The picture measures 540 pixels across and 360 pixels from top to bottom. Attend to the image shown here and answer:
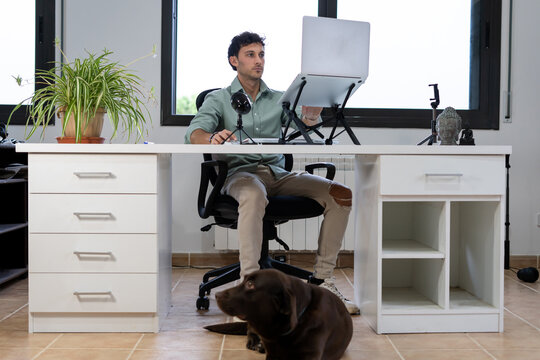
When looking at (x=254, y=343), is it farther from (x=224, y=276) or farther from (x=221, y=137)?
Answer: (x=221, y=137)

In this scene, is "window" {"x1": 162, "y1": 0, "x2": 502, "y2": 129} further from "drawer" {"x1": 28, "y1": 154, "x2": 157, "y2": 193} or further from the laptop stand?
"drawer" {"x1": 28, "y1": 154, "x2": 157, "y2": 193}

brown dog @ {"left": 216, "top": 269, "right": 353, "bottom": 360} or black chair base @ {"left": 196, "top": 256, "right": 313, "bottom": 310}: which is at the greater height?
brown dog @ {"left": 216, "top": 269, "right": 353, "bottom": 360}

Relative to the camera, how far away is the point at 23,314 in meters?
2.41

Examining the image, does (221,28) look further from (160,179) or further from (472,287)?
(472,287)

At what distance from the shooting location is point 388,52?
11.8 ft

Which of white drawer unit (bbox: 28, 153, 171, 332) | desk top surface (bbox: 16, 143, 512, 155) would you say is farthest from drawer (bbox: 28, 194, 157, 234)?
desk top surface (bbox: 16, 143, 512, 155)

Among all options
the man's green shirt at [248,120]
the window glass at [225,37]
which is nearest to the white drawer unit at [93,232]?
the man's green shirt at [248,120]

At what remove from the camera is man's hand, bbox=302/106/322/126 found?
98.2 inches

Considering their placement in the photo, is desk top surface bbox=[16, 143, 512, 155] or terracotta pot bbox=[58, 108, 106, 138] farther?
terracotta pot bbox=[58, 108, 106, 138]

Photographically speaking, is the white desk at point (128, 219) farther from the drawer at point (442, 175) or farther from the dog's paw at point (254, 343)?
the dog's paw at point (254, 343)

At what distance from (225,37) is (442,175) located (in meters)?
1.96

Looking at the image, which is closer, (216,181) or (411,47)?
(216,181)

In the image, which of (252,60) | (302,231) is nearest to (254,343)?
(252,60)

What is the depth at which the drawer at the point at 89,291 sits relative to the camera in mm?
2100
